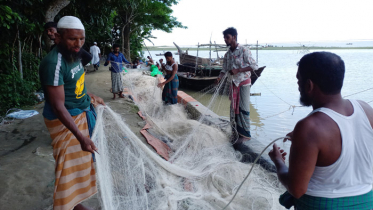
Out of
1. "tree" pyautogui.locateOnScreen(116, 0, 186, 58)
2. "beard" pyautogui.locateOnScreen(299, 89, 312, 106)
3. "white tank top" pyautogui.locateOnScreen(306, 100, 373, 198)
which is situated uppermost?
"tree" pyautogui.locateOnScreen(116, 0, 186, 58)

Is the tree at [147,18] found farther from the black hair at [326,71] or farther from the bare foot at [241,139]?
the black hair at [326,71]

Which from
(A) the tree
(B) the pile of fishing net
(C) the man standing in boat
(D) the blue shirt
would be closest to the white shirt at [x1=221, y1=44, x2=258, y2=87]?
(C) the man standing in boat

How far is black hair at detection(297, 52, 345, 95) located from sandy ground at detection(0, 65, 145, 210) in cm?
215

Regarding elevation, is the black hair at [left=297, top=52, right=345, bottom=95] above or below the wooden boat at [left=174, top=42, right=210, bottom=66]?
below

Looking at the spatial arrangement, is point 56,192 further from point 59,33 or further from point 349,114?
point 349,114

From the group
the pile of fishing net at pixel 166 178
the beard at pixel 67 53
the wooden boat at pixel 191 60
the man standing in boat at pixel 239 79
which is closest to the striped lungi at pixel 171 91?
the man standing in boat at pixel 239 79

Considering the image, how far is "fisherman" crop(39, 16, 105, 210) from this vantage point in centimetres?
171

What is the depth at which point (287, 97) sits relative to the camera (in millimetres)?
11742

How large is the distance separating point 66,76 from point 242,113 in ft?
9.50

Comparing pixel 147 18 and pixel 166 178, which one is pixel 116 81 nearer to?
pixel 166 178

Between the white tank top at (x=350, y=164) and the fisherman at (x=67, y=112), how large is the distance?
1.40 meters

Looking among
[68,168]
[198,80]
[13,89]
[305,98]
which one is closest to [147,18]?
[198,80]

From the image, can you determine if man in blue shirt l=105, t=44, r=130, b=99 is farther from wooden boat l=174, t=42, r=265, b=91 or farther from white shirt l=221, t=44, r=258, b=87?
wooden boat l=174, t=42, r=265, b=91

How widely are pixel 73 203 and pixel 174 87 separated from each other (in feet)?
12.4
